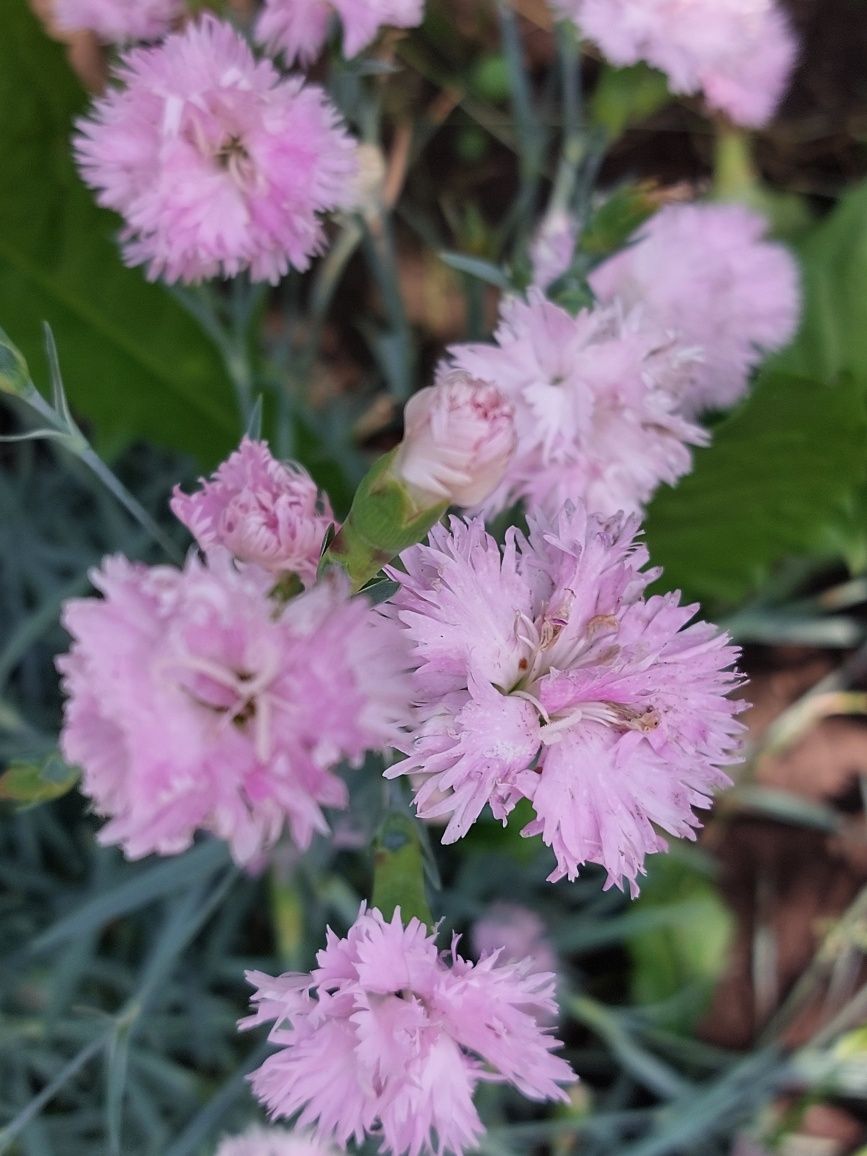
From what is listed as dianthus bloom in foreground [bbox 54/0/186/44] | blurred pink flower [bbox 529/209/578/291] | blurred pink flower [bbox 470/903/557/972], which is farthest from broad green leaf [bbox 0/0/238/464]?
blurred pink flower [bbox 470/903/557/972]

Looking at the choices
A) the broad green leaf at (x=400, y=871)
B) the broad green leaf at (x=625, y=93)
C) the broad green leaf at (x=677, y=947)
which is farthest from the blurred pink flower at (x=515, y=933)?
the broad green leaf at (x=625, y=93)

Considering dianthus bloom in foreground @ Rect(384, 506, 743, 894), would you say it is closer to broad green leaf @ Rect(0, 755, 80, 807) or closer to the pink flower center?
the pink flower center

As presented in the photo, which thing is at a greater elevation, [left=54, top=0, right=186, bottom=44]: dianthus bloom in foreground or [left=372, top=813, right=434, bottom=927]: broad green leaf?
[left=54, top=0, right=186, bottom=44]: dianthus bloom in foreground

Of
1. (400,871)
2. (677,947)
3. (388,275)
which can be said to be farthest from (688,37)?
(677,947)

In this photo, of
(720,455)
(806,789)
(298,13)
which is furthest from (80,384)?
(806,789)

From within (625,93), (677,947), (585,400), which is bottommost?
(677,947)

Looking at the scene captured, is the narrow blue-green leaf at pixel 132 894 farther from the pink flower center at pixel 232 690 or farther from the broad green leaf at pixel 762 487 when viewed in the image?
the broad green leaf at pixel 762 487

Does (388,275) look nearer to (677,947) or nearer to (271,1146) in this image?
(271,1146)

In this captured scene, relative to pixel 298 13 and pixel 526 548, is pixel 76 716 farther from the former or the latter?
pixel 298 13
